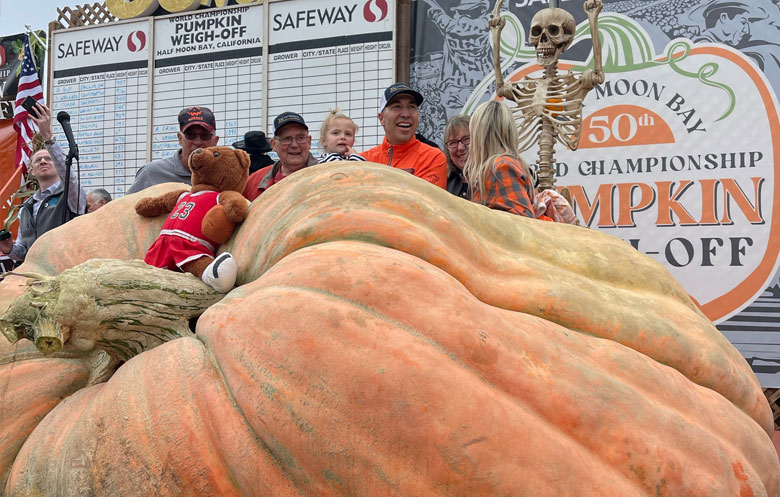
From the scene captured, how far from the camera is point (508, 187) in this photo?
125 inches

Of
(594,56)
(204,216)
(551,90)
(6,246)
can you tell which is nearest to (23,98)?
(6,246)

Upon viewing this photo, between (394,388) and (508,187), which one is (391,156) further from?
(394,388)

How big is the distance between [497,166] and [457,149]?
0.97 metres

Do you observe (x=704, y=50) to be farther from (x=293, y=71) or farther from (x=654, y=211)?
(x=293, y=71)

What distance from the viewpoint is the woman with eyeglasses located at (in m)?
4.16

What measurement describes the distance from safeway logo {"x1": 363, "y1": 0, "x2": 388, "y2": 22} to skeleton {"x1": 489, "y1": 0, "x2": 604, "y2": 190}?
4.90ft

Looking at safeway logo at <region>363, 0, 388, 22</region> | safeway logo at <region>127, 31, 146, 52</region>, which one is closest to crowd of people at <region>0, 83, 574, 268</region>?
safeway logo at <region>363, 0, 388, 22</region>

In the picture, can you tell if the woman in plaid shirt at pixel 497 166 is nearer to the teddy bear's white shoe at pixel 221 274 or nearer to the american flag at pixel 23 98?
the teddy bear's white shoe at pixel 221 274

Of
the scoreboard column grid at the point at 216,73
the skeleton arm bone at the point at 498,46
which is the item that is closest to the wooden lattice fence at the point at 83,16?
the scoreboard column grid at the point at 216,73

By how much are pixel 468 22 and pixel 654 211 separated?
229cm

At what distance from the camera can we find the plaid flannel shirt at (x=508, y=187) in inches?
123

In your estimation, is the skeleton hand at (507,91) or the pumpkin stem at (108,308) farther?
the skeleton hand at (507,91)

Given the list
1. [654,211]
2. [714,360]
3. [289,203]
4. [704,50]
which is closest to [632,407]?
[714,360]

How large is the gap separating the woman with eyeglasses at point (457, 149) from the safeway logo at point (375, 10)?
119 inches
